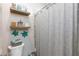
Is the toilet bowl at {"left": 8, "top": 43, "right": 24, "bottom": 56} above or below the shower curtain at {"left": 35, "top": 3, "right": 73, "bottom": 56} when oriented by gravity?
below

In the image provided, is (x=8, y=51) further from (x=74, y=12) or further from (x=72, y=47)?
(x=74, y=12)

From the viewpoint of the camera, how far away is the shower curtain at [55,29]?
5.55 ft

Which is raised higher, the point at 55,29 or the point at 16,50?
the point at 55,29

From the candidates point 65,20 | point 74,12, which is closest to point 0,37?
point 65,20

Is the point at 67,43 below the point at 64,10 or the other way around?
below

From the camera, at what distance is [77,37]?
1.70 m

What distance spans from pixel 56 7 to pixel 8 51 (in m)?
0.63

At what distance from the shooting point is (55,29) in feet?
5.61

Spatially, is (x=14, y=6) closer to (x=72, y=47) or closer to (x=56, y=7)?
(x=56, y=7)

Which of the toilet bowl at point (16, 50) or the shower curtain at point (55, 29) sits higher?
the shower curtain at point (55, 29)

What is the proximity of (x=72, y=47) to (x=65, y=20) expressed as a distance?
0.27 m

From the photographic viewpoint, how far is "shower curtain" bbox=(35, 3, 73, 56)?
1.69m

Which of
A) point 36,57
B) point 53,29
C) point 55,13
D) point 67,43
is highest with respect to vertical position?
point 55,13

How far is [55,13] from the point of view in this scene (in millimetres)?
1695
